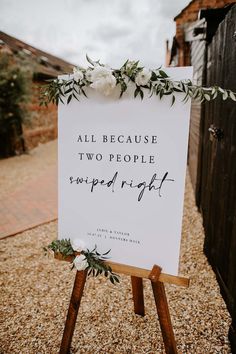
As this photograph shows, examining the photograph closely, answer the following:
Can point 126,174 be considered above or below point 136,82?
below

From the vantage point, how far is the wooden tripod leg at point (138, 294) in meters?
1.99

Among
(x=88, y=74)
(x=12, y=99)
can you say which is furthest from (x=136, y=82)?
(x=12, y=99)

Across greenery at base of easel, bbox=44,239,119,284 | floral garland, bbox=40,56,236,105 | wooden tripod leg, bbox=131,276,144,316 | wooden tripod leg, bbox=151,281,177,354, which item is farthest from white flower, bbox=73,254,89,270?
floral garland, bbox=40,56,236,105

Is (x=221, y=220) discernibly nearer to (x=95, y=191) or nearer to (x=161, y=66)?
(x=95, y=191)

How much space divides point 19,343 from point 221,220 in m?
1.87

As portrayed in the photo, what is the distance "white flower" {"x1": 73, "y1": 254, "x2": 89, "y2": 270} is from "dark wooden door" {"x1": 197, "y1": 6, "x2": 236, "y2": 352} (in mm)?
1122

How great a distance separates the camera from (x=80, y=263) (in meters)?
1.53

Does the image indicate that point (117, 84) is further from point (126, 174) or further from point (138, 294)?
point (138, 294)

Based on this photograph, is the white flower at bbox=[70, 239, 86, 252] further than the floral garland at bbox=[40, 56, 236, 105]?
Yes

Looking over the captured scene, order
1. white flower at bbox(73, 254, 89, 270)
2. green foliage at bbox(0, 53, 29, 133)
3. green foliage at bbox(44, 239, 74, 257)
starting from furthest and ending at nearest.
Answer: green foliage at bbox(0, 53, 29, 133)
green foliage at bbox(44, 239, 74, 257)
white flower at bbox(73, 254, 89, 270)

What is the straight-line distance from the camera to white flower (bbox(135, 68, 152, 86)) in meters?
1.33

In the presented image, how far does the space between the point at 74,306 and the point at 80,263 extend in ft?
1.09

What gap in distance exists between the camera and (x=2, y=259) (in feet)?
9.93

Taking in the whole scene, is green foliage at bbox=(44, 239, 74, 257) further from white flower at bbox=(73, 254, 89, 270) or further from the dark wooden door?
the dark wooden door
